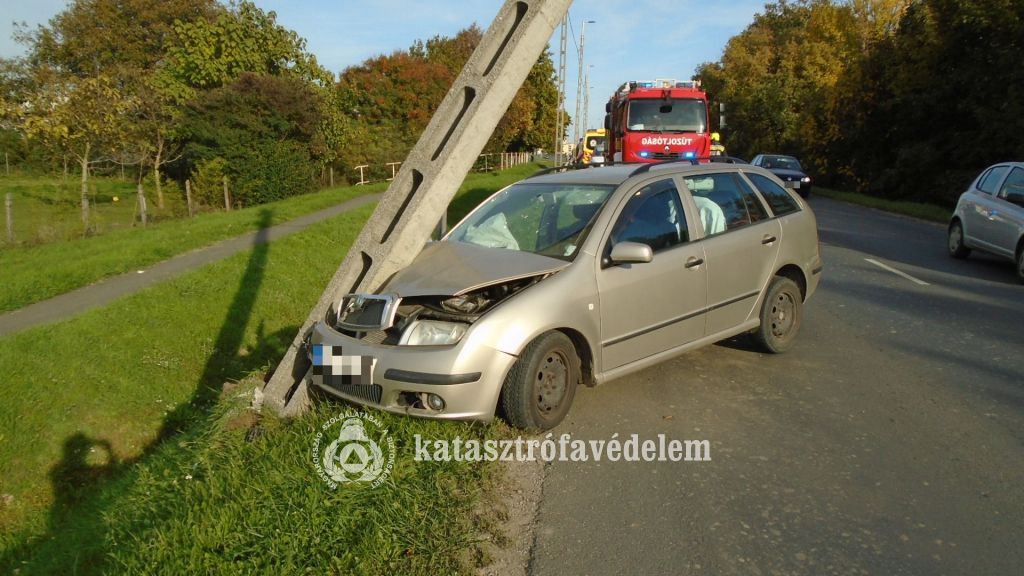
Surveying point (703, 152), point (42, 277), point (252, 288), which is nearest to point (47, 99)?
point (42, 277)

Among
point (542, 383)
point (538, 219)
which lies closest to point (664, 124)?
point (538, 219)

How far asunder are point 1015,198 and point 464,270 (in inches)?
374

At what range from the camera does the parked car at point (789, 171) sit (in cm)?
2295

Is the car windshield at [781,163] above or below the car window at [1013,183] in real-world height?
above

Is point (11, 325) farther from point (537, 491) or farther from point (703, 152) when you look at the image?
point (703, 152)

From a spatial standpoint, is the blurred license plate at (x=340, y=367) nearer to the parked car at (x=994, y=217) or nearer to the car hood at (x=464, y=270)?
the car hood at (x=464, y=270)

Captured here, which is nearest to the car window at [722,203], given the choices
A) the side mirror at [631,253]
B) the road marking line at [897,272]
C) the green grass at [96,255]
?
the side mirror at [631,253]

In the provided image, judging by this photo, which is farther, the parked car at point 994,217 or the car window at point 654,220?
the parked car at point 994,217

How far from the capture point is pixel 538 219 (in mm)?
5531

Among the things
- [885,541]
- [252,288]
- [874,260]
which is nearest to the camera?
[885,541]

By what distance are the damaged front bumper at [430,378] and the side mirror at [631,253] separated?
102cm

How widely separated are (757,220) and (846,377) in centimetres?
144

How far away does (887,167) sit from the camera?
28938 millimetres

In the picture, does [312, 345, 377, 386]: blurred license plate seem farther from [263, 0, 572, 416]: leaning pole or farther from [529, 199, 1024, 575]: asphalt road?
[529, 199, 1024, 575]: asphalt road
